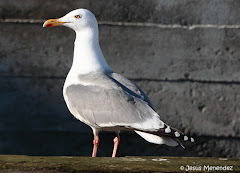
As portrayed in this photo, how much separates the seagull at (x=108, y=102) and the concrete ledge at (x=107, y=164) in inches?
21.8

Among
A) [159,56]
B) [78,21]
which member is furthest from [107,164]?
[159,56]

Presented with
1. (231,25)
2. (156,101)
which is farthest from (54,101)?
(231,25)

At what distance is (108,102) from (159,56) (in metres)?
1.21

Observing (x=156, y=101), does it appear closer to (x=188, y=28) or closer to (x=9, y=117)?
(x=188, y=28)

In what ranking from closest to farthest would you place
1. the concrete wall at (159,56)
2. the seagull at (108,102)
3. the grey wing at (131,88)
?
the seagull at (108,102) → the grey wing at (131,88) → the concrete wall at (159,56)

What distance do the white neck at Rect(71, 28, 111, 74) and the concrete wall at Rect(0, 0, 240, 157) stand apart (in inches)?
22.5

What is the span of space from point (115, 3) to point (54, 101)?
3.53ft

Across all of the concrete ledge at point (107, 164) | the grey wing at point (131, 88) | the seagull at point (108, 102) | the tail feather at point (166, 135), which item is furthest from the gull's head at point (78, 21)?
the concrete ledge at point (107, 164)

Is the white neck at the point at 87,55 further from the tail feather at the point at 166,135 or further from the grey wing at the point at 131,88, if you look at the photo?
the tail feather at the point at 166,135

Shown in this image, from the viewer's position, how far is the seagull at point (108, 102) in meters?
3.13

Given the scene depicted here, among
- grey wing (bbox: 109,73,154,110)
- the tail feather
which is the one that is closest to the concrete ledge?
the tail feather

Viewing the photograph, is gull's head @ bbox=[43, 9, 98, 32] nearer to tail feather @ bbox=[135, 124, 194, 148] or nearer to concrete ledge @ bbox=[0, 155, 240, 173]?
tail feather @ bbox=[135, 124, 194, 148]

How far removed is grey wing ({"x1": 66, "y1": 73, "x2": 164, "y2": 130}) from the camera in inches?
124

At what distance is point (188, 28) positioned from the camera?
4324mm
